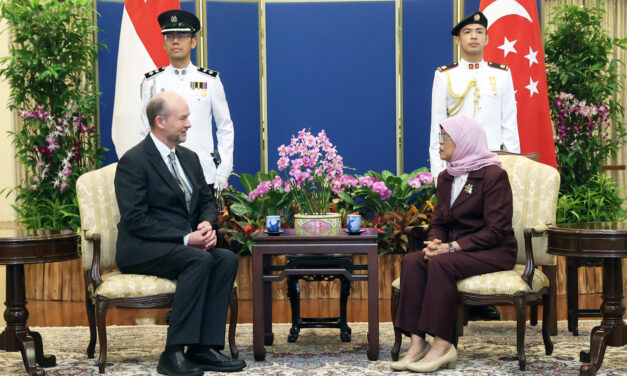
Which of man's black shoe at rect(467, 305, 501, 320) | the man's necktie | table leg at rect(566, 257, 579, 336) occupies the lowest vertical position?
man's black shoe at rect(467, 305, 501, 320)

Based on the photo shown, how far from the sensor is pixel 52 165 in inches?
228

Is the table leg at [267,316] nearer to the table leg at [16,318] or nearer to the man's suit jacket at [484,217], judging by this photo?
the man's suit jacket at [484,217]

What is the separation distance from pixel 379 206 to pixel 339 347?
1670mm

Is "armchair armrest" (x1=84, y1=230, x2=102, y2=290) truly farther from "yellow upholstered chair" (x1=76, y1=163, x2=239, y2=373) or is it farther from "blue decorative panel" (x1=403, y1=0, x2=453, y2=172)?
"blue decorative panel" (x1=403, y1=0, x2=453, y2=172)

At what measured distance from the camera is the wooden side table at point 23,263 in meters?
3.18

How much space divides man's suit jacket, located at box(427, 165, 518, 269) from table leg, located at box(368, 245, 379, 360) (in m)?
0.33

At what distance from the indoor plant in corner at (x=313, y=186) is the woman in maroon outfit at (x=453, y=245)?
1.39 ft

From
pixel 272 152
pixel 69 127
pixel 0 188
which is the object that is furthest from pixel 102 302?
pixel 0 188

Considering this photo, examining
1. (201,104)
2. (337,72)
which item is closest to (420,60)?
(337,72)

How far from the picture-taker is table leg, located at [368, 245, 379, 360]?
3.43 m

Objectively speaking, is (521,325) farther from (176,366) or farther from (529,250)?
(176,366)

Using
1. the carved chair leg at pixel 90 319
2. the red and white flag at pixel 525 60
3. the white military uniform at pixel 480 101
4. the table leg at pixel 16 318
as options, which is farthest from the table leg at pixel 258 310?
the red and white flag at pixel 525 60

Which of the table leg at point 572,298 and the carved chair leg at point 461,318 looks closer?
the carved chair leg at point 461,318

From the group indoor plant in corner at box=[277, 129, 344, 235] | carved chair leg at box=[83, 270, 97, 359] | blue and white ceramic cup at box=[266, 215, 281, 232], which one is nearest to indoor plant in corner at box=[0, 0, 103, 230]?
carved chair leg at box=[83, 270, 97, 359]
